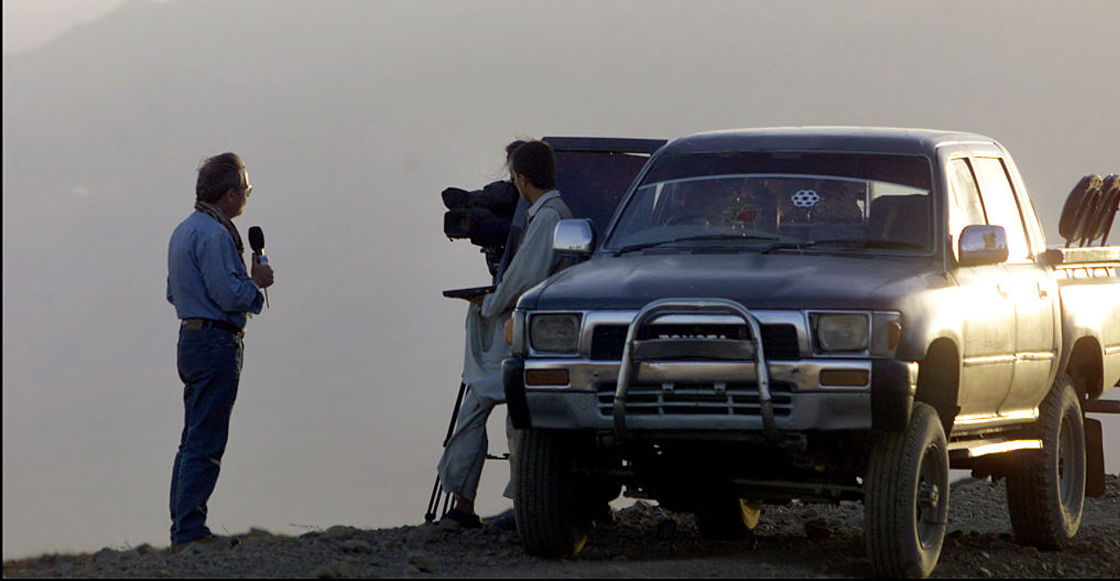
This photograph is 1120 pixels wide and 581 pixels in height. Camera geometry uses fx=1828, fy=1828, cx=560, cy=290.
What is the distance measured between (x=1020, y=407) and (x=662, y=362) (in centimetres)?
297

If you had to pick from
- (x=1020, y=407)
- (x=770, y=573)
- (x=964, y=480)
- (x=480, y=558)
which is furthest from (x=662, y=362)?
(x=964, y=480)

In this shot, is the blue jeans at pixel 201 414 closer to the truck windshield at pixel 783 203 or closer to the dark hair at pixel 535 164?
the dark hair at pixel 535 164

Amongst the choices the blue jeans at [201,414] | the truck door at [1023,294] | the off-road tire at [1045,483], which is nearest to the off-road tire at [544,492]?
the blue jeans at [201,414]

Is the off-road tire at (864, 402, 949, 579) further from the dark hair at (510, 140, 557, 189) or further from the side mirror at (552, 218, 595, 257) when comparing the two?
the dark hair at (510, 140, 557, 189)

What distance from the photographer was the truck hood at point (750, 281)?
8.39 meters

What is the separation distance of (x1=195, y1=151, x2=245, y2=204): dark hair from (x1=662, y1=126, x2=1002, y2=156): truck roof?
2443 millimetres

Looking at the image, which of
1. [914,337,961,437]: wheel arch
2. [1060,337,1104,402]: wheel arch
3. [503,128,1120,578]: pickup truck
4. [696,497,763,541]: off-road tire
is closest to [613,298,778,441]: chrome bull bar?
[503,128,1120,578]: pickup truck

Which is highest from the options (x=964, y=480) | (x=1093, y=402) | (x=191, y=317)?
(x=191, y=317)

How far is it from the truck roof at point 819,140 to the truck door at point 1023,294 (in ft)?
1.77

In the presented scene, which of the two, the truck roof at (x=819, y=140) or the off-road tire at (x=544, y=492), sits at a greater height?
the truck roof at (x=819, y=140)

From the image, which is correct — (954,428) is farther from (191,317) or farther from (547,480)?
(191,317)

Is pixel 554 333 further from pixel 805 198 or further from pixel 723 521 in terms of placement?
pixel 723 521

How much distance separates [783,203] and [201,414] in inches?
133

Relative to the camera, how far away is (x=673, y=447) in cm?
891
